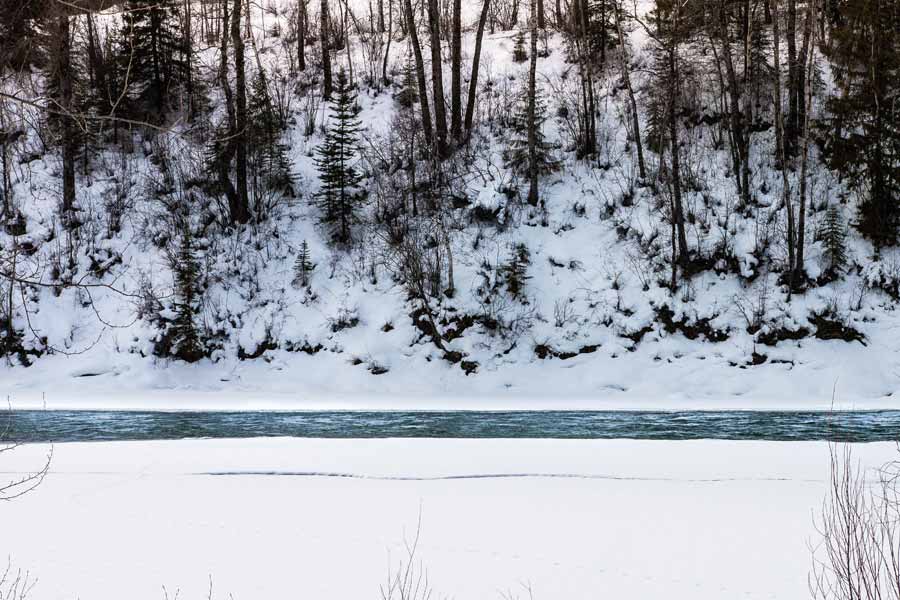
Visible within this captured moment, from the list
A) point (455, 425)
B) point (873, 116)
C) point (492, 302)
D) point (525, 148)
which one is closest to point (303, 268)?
point (492, 302)

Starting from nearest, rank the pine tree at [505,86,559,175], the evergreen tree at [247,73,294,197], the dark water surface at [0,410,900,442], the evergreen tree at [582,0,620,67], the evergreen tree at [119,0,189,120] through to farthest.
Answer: the dark water surface at [0,410,900,442] < the pine tree at [505,86,559,175] < the evergreen tree at [247,73,294,197] < the evergreen tree at [119,0,189,120] < the evergreen tree at [582,0,620,67]

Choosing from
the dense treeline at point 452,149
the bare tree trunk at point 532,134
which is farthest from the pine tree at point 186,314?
the bare tree trunk at point 532,134

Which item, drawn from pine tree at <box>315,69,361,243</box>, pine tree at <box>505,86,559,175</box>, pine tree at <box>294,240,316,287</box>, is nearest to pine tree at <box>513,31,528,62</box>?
pine tree at <box>505,86,559,175</box>

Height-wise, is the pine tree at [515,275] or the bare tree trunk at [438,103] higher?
the bare tree trunk at [438,103]

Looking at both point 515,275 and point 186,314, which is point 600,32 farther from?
point 186,314

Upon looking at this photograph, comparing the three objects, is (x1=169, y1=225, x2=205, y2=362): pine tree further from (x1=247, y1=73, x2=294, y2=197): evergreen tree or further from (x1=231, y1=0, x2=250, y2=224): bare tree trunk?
(x1=247, y1=73, x2=294, y2=197): evergreen tree

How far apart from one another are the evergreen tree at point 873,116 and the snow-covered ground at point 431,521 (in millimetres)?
10953

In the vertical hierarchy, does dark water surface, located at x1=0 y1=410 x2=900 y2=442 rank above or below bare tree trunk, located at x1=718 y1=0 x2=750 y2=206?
below

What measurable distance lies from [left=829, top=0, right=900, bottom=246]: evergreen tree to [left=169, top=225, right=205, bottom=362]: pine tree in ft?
55.7

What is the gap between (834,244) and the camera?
17.7m

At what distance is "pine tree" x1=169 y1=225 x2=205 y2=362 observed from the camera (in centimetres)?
1770

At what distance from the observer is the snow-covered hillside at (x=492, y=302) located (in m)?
16.5

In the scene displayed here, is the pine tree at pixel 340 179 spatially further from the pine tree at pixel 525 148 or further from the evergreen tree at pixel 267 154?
the pine tree at pixel 525 148

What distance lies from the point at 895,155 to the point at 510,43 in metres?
16.7
